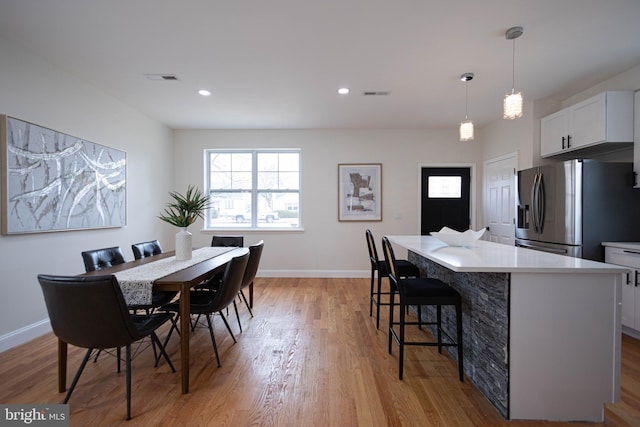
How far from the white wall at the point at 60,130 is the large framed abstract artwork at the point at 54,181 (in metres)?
0.11

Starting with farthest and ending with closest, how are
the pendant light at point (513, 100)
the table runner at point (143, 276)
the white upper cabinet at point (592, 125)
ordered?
the white upper cabinet at point (592, 125) < the pendant light at point (513, 100) < the table runner at point (143, 276)

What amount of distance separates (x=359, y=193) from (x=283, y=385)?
3.58 m

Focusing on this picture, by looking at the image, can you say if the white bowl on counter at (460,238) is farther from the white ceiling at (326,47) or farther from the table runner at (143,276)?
the table runner at (143,276)

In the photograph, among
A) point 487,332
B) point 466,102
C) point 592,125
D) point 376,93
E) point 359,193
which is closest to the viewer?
point 487,332

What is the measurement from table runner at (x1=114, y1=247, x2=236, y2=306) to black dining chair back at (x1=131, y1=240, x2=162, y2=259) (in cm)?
46

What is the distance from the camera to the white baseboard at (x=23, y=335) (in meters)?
2.43

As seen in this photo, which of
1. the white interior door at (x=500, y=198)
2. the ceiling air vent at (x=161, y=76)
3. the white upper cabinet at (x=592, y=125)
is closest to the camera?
the white upper cabinet at (x=592, y=125)

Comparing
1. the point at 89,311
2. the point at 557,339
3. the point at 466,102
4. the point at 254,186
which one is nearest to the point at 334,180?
the point at 254,186

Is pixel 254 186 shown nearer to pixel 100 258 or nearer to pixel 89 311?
pixel 100 258

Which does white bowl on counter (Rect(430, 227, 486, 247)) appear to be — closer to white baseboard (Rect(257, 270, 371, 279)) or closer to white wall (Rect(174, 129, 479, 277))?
white wall (Rect(174, 129, 479, 277))

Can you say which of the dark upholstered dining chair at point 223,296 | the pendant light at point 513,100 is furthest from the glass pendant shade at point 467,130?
the dark upholstered dining chair at point 223,296

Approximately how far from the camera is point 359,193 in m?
5.04

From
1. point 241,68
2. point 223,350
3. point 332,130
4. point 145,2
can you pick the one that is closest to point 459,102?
point 332,130

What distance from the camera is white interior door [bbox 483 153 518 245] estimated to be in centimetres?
420
